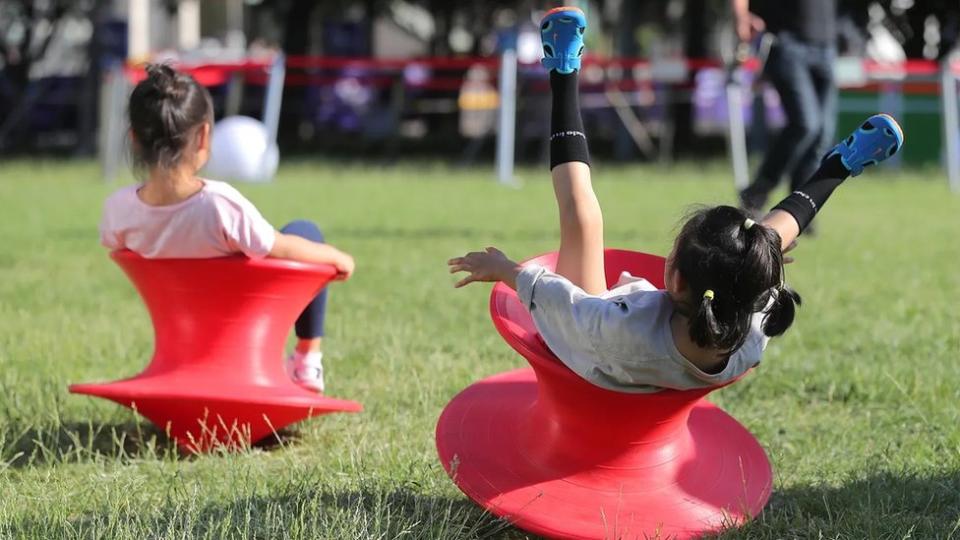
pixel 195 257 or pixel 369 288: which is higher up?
pixel 195 257

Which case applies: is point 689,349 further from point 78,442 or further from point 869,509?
point 78,442

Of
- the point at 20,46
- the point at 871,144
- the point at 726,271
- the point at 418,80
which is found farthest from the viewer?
the point at 20,46

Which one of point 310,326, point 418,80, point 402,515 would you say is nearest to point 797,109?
point 310,326

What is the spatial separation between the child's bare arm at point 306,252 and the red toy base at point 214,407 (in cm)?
36

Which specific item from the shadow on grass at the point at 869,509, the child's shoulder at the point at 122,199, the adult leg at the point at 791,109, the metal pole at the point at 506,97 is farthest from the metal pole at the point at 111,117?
the shadow on grass at the point at 869,509

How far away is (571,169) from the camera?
314 cm

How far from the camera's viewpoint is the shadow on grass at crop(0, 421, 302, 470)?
343 centimetres

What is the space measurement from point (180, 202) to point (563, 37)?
1.14 meters

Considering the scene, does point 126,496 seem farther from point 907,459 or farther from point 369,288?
point 369,288

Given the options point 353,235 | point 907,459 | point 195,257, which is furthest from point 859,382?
point 353,235

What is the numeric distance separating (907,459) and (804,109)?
4.57m

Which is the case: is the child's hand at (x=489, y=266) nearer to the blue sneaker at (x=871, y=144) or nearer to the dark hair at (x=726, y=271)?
the dark hair at (x=726, y=271)

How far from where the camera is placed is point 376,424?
3.78 m

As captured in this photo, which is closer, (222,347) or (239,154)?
(222,347)
